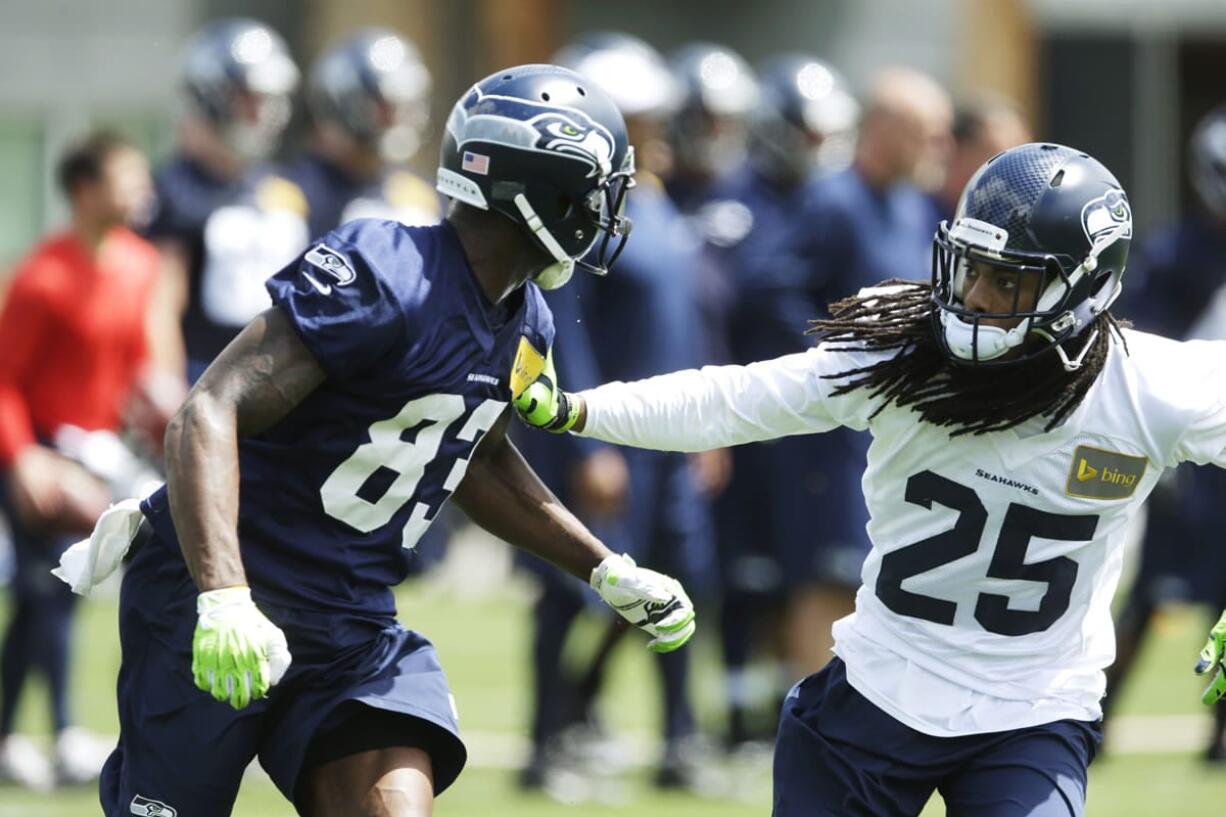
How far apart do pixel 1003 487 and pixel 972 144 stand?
16.4 feet

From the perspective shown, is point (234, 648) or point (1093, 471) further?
point (1093, 471)

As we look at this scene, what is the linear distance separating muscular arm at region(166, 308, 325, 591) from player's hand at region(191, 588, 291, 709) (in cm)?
5

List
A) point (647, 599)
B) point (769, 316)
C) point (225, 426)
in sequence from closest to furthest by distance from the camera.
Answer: point (225, 426) → point (647, 599) → point (769, 316)

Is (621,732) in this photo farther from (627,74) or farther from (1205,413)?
(1205,413)

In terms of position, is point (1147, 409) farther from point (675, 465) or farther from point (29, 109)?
point (29, 109)

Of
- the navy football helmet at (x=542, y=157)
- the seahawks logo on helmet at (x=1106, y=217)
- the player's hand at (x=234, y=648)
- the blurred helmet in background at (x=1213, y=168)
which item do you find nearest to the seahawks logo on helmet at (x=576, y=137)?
the navy football helmet at (x=542, y=157)

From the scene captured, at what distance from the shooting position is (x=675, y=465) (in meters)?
7.99

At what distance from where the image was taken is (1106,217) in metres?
4.21

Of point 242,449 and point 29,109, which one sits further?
point 29,109

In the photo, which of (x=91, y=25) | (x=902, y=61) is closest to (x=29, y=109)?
(x=91, y=25)

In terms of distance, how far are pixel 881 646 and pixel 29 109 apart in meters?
17.1

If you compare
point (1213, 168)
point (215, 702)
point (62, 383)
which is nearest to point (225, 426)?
point (215, 702)

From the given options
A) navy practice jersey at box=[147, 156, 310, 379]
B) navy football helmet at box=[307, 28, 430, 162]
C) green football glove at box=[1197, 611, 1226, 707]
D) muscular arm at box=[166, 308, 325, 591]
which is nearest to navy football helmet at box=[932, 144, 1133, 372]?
green football glove at box=[1197, 611, 1226, 707]

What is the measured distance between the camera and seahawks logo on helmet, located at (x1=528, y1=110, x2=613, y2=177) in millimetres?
4258
